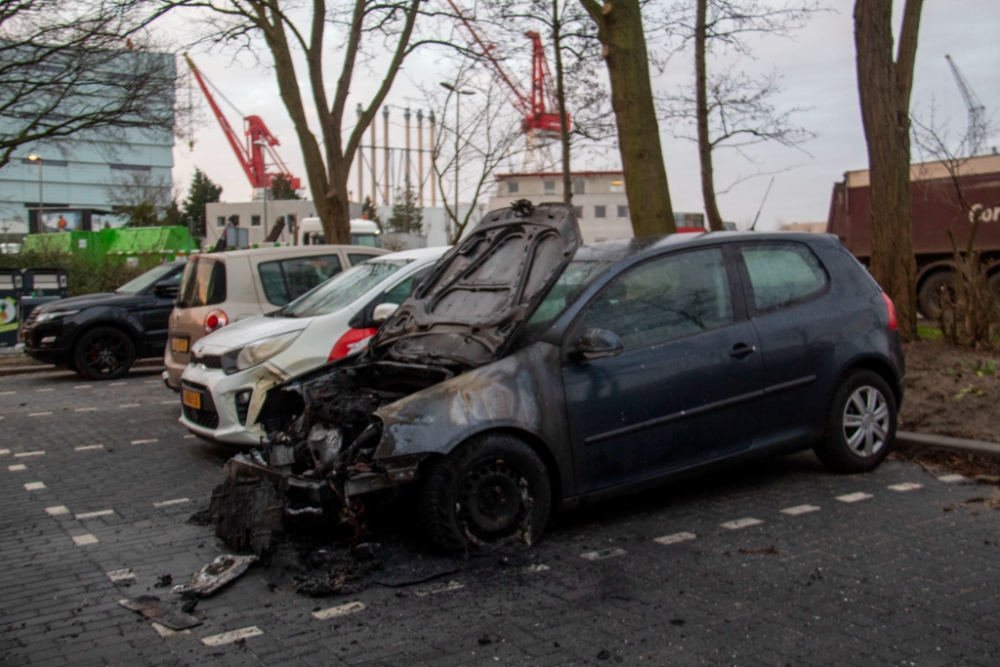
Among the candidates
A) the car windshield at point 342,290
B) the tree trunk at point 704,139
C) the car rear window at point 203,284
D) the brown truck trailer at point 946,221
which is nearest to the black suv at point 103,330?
the car rear window at point 203,284

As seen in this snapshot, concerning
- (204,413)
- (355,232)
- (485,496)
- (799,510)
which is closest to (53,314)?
(204,413)

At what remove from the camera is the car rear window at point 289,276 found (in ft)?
33.3

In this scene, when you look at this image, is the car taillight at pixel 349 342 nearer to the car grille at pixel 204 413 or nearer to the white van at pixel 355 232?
the car grille at pixel 204 413

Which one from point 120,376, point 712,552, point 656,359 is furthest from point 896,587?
point 120,376

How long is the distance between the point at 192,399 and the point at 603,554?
4.10 m

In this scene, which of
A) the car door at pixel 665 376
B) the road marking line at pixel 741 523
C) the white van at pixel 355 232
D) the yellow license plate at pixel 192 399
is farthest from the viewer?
the white van at pixel 355 232

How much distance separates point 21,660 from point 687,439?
11.7 ft

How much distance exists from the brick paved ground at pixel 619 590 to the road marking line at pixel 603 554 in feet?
0.04

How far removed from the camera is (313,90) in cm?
1734

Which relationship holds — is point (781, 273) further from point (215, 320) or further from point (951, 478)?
point (215, 320)

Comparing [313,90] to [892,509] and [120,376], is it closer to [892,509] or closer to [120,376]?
[120,376]

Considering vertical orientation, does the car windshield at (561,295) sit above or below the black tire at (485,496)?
above

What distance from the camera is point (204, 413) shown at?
755 cm

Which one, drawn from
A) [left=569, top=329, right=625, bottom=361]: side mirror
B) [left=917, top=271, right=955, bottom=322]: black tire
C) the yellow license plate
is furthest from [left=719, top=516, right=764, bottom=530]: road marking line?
[left=917, top=271, right=955, bottom=322]: black tire
